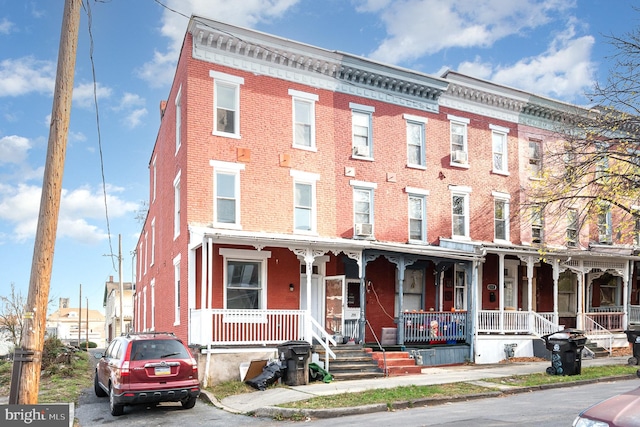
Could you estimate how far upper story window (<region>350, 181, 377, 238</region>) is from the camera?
894 inches

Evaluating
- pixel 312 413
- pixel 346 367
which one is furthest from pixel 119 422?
pixel 346 367

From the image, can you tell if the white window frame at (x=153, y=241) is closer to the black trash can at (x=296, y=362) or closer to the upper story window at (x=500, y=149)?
the black trash can at (x=296, y=362)

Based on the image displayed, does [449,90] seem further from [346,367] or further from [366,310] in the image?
[346,367]

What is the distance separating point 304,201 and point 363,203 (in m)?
2.41

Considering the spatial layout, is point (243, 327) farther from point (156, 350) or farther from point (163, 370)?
point (163, 370)

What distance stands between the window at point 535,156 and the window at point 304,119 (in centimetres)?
1044

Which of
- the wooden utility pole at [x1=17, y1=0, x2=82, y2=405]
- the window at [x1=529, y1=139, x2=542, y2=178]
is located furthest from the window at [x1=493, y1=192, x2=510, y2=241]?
the wooden utility pole at [x1=17, y1=0, x2=82, y2=405]

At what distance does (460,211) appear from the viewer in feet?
82.9

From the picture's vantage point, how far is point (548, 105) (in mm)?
27188

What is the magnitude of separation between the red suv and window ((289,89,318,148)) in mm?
9906

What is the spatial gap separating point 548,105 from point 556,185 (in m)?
6.99

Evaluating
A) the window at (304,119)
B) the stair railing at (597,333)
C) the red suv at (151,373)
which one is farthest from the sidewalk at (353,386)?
the window at (304,119)

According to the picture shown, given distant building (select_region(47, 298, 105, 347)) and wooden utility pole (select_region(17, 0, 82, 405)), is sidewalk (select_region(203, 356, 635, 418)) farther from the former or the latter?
distant building (select_region(47, 298, 105, 347))

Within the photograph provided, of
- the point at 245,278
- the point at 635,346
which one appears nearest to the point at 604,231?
the point at 635,346
